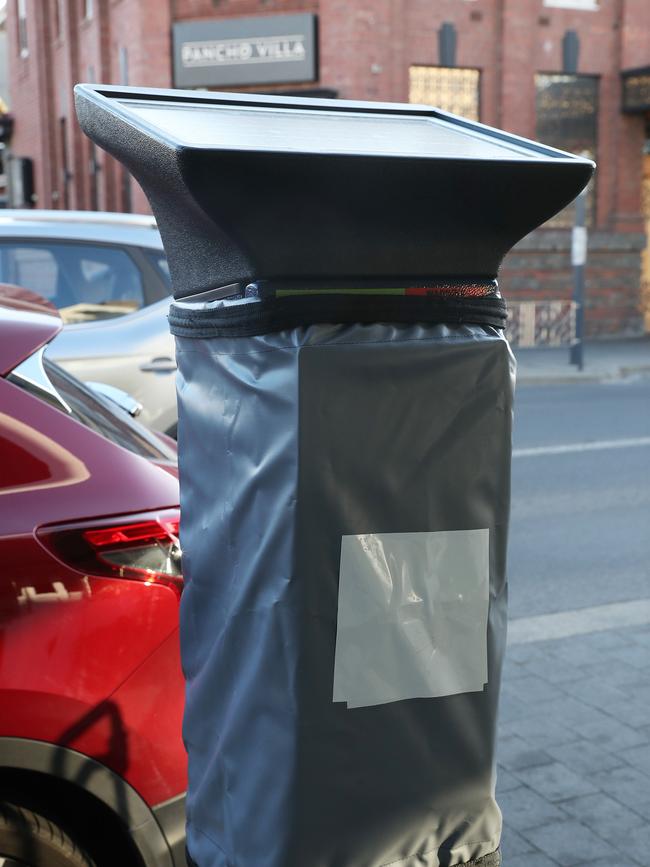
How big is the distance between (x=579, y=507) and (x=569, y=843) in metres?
4.63

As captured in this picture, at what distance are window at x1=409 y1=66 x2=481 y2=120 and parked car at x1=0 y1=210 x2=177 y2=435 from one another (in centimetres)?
1519

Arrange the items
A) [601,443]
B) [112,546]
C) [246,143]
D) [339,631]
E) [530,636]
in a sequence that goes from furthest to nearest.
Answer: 1. [601,443]
2. [530,636]
3. [112,546]
4. [339,631]
5. [246,143]

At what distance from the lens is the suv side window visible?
6.59 metres

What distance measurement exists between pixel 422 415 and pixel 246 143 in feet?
1.73

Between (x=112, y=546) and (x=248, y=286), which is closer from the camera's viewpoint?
(x=248, y=286)

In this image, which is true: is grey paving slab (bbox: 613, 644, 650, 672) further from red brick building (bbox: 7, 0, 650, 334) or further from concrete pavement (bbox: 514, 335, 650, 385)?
red brick building (bbox: 7, 0, 650, 334)

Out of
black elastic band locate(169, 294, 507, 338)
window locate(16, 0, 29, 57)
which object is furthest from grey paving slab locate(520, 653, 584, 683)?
window locate(16, 0, 29, 57)

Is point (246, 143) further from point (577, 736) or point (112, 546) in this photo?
point (577, 736)

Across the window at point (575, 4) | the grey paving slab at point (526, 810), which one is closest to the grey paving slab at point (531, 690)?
A: the grey paving slab at point (526, 810)

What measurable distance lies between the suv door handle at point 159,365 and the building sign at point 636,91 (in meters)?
17.9

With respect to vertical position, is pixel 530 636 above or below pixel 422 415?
below

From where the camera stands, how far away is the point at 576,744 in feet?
13.1

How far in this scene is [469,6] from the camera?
21.1 metres

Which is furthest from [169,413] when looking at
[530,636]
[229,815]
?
[229,815]
